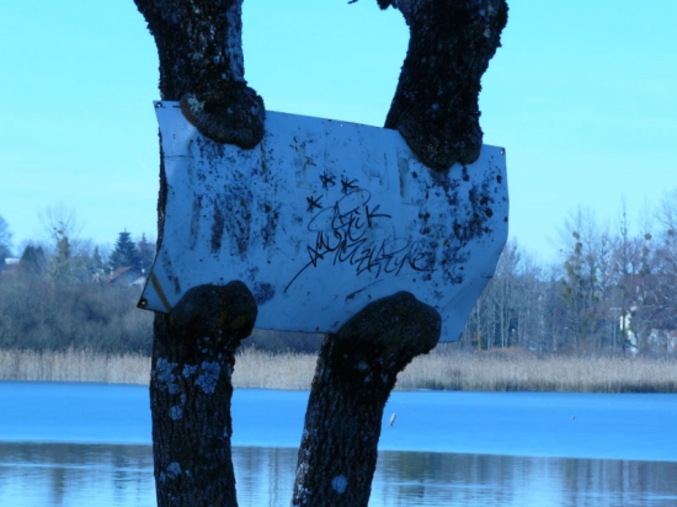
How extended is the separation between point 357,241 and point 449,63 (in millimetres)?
905

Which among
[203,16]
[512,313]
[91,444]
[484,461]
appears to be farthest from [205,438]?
[512,313]

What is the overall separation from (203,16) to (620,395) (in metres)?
26.1

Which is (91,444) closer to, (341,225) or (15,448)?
(15,448)

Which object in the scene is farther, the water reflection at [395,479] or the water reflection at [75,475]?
the water reflection at [395,479]

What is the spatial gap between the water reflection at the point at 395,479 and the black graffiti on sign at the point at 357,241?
594 cm

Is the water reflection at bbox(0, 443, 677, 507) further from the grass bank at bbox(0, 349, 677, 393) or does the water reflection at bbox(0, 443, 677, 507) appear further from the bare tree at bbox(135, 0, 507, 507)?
the grass bank at bbox(0, 349, 677, 393)

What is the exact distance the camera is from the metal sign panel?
3.78m

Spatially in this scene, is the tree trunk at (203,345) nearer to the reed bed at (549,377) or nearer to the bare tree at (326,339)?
the bare tree at (326,339)

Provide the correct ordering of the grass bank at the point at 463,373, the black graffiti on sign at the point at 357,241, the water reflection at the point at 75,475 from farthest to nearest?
the grass bank at the point at 463,373 → the water reflection at the point at 75,475 → the black graffiti on sign at the point at 357,241

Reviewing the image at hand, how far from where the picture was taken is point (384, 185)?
Result: 4.13m

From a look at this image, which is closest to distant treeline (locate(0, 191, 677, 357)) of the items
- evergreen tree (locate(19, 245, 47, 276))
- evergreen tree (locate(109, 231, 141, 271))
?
evergreen tree (locate(19, 245, 47, 276))

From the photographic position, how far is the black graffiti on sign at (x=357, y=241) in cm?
400

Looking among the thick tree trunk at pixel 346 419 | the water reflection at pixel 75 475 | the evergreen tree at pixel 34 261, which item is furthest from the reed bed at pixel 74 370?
the evergreen tree at pixel 34 261

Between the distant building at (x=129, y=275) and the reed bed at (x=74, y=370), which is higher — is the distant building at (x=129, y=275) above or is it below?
above
